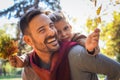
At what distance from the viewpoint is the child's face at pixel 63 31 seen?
0.83 metres

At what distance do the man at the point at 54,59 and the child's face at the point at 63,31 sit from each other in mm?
54

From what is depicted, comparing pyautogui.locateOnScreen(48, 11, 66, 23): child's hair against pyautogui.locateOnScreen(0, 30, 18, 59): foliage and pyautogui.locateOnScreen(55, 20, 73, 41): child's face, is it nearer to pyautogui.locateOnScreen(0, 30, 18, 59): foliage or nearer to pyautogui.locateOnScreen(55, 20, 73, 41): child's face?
pyautogui.locateOnScreen(55, 20, 73, 41): child's face

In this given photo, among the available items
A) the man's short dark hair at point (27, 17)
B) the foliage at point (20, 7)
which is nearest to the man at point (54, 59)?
the man's short dark hair at point (27, 17)

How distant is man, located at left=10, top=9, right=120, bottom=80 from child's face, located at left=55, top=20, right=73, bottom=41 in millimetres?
54

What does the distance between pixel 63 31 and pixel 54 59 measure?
11 cm

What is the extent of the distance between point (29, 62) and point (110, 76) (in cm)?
25

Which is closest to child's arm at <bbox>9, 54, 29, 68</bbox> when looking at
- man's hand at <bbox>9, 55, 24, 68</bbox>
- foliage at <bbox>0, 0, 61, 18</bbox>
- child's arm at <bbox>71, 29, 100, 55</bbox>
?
man's hand at <bbox>9, 55, 24, 68</bbox>

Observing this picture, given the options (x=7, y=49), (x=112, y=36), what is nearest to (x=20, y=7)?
(x=112, y=36)

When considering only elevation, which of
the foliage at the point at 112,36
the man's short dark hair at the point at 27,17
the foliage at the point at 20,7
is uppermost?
the man's short dark hair at the point at 27,17

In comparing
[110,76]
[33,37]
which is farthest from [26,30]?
[110,76]

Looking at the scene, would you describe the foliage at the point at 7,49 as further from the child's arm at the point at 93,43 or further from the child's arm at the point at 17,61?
the child's arm at the point at 93,43

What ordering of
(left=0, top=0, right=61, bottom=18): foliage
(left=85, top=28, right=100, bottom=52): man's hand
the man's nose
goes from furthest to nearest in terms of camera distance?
(left=0, top=0, right=61, bottom=18): foliage
the man's nose
(left=85, top=28, right=100, bottom=52): man's hand

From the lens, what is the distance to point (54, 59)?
2.52 feet

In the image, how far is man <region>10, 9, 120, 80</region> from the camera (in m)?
0.72
